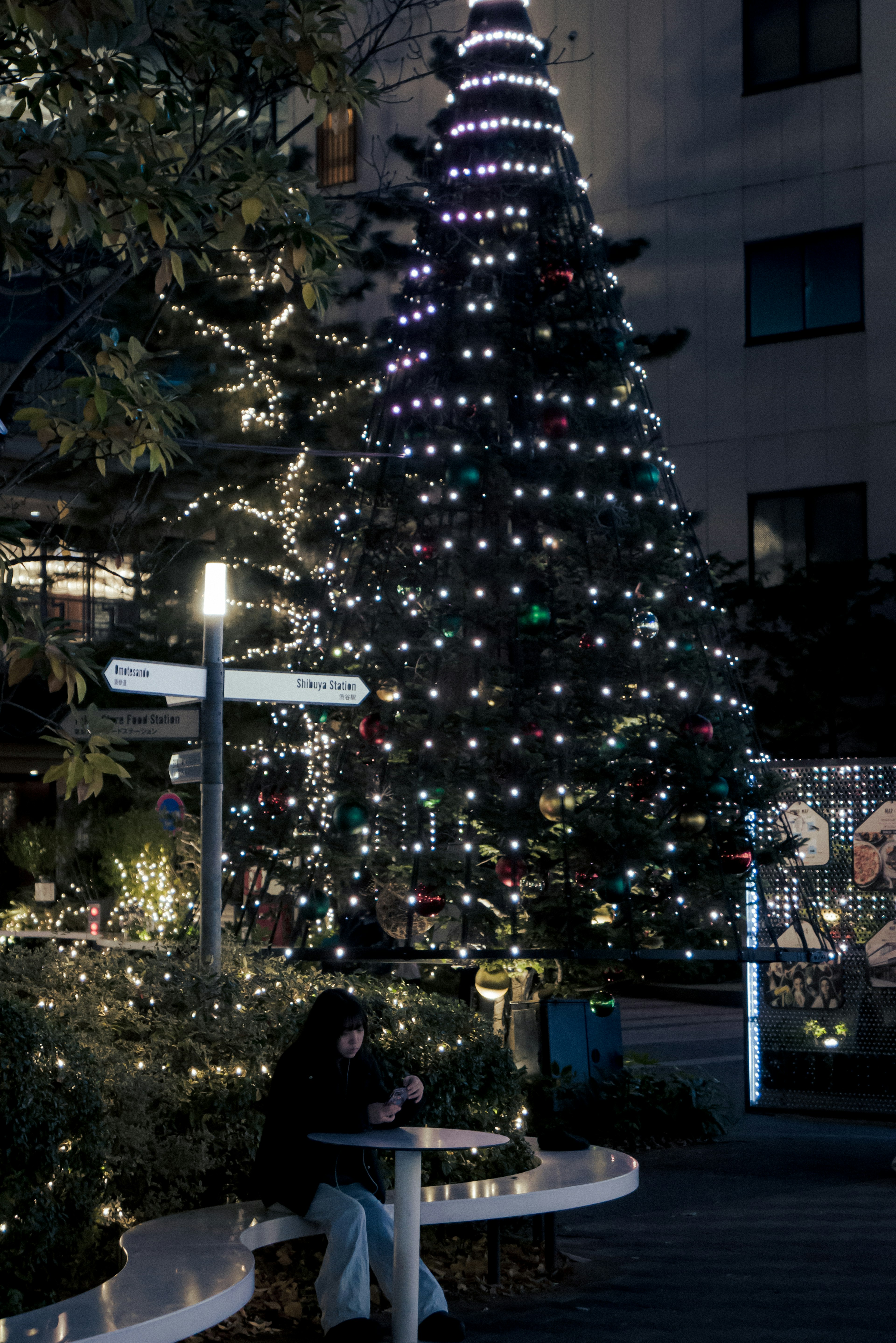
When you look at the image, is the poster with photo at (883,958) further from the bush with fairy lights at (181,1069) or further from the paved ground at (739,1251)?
the bush with fairy lights at (181,1069)

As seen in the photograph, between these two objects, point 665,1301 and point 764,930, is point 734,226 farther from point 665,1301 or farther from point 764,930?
point 665,1301

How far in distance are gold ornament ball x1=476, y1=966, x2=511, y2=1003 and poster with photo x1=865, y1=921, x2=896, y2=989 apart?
3605 mm

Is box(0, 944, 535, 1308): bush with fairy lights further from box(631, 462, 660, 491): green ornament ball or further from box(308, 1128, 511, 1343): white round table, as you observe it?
box(631, 462, 660, 491): green ornament ball

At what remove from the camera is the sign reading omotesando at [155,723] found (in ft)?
25.9

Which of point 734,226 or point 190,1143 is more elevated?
point 734,226

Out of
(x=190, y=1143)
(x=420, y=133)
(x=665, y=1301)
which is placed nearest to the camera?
(x=190, y=1143)

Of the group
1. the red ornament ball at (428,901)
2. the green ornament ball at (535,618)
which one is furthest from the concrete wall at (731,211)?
the red ornament ball at (428,901)

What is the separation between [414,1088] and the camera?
21.7 feet

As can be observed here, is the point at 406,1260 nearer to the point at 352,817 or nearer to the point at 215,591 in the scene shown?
the point at 215,591

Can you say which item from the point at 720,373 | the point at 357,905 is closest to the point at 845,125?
the point at 720,373

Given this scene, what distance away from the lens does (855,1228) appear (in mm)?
8695

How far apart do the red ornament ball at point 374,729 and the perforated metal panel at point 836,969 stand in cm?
385

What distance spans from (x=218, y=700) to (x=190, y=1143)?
2201 mm

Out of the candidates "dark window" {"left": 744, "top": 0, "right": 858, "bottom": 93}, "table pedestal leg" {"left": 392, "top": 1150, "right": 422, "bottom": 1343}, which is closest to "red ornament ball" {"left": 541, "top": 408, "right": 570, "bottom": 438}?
"table pedestal leg" {"left": 392, "top": 1150, "right": 422, "bottom": 1343}
